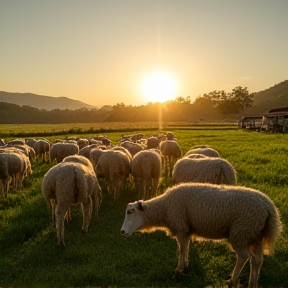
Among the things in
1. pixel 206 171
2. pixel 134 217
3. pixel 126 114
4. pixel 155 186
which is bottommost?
pixel 126 114

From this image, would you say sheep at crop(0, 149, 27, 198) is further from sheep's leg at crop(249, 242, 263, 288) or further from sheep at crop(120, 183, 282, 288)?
sheep's leg at crop(249, 242, 263, 288)

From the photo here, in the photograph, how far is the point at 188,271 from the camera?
6.12 m

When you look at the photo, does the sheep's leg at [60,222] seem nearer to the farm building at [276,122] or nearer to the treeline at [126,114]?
the farm building at [276,122]

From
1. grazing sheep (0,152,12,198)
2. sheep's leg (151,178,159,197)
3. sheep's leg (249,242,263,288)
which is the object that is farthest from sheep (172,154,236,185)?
grazing sheep (0,152,12,198)

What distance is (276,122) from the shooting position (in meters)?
46.7

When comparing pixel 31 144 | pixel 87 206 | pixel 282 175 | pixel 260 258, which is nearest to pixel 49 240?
pixel 87 206

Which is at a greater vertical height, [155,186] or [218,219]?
[218,219]

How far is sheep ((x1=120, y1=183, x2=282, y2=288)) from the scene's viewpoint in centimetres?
530

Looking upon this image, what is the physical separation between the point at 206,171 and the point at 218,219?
314cm

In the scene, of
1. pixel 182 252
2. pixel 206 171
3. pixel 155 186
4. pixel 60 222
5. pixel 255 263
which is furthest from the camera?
pixel 155 186

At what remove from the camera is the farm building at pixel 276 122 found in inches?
1746

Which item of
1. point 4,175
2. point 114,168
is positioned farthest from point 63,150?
point 114,168

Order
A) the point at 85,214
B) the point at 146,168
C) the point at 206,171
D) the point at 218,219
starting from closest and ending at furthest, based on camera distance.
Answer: the point at 218,219
the point at 85,214
the point at 206,171
the point at 146,168

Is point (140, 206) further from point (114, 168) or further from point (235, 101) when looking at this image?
point (235, 101)
